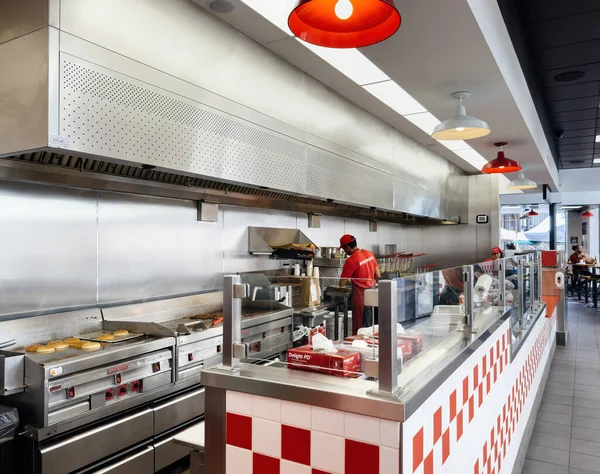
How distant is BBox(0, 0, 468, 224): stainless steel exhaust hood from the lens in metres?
2.22

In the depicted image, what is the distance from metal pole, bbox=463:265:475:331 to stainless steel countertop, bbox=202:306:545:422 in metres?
0.47

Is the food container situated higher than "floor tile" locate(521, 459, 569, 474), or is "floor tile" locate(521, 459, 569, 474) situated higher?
the food container

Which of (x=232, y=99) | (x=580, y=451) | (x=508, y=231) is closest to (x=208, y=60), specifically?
(x=232, y=99)

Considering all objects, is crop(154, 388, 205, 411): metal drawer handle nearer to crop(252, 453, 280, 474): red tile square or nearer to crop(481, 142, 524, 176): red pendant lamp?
crop(252, 453, 280, 474): red tile square

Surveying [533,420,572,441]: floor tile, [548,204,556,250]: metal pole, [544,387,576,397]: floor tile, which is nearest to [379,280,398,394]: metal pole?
[533,420,572,441]: floor tile

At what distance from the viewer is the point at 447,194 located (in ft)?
27.4

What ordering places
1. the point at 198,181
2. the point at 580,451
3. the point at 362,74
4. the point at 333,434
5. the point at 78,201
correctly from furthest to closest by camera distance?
the point at 362,74, the point at 198,181, the point at 580,451, the point at 78,201, the point at 333,434

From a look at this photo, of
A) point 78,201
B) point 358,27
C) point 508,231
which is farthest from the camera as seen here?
point 508,231

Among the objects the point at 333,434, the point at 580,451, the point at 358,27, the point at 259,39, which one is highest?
the point at 259,39

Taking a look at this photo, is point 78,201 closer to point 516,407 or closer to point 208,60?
point 208,60

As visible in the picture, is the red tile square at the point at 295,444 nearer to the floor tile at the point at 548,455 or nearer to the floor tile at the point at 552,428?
the floor tile at the point at 548,455

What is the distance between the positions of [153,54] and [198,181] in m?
1.36

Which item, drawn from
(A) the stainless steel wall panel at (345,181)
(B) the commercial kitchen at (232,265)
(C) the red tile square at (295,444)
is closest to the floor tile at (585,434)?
(B) the commercial kitchen at (232,265)

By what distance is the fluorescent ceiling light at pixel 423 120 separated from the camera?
5531 mm
